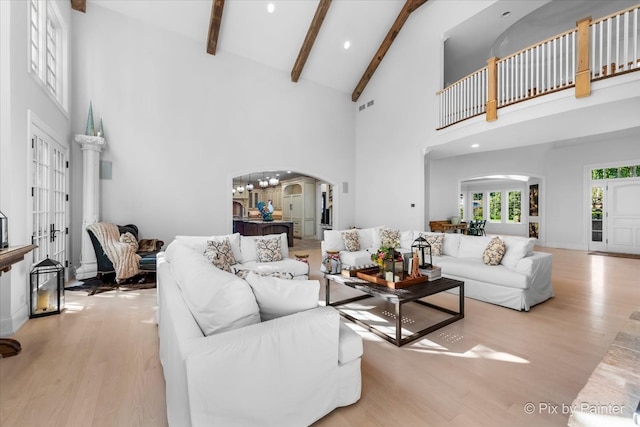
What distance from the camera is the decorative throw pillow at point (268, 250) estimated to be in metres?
4.23

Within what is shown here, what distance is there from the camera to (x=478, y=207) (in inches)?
510

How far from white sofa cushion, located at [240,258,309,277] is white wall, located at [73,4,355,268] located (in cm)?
300

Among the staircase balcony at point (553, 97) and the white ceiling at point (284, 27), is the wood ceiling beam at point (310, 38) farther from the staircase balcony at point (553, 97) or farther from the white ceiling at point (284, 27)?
the staircase balcony at point (553, 97)

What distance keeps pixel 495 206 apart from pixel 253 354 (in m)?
13.5

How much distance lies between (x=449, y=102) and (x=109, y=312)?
23.7 ft

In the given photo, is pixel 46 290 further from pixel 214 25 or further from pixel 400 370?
pixel 214 25

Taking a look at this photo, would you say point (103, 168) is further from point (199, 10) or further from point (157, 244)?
point (199, 10)

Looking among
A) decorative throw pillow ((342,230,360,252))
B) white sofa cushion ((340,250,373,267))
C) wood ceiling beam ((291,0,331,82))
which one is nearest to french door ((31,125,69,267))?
white sofa cushion ((340,250,373,267))

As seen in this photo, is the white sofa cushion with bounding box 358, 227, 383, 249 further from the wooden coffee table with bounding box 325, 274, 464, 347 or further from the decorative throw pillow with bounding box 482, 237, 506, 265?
the wooden coffee table with bounding box 325, 274, 464, 347

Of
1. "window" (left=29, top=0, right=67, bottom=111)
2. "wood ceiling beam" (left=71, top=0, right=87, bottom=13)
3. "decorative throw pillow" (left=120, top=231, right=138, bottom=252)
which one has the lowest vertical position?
"decorative throw pillow" (left=120, top=231, right=138, bottom=252)

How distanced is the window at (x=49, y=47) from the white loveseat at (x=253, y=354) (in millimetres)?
3830

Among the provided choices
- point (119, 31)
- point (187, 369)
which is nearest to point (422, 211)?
point (187, 369)

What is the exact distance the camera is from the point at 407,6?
22.5ft

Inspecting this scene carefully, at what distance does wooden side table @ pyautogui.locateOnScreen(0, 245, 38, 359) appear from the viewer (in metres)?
2.01
